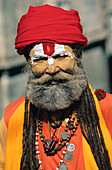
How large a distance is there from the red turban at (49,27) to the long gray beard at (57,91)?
0.32m

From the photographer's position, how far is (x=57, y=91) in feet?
8.17

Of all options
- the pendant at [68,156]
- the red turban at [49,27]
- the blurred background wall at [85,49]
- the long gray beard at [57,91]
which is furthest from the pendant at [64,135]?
the blurred background wall at [85,49]

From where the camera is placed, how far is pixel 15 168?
2566mm

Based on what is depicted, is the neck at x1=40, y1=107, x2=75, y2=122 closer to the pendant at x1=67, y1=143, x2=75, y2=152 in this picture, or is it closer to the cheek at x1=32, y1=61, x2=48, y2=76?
the pendant at x1=67, y1=143, x2=75, y2=152

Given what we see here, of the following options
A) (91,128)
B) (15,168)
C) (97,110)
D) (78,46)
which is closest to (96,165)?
(91,128)

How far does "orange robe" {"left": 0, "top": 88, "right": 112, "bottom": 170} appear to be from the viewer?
8.09ft

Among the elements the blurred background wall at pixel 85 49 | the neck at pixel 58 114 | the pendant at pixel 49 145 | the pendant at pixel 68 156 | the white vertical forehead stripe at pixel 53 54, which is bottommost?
the pendant at pixel 68 156

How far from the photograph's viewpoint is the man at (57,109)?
2.48 meters

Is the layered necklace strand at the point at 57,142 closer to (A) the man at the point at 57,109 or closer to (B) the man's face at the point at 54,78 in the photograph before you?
(A) the man at the point at 57,109

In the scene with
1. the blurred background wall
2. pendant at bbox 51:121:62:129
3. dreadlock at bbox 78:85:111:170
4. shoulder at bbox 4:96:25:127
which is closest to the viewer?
dreadlock at bbox 78:85:111:170

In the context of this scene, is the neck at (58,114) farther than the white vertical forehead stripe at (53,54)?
Yes

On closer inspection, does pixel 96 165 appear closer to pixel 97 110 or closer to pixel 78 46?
pixel 97 110

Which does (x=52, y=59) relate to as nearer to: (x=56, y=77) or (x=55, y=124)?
(x=56, y=77)

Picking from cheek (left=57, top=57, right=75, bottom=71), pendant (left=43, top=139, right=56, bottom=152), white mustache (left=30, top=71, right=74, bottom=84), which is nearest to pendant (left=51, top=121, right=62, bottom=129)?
pendant (left=43, top=139, right=56, bottom=152)
